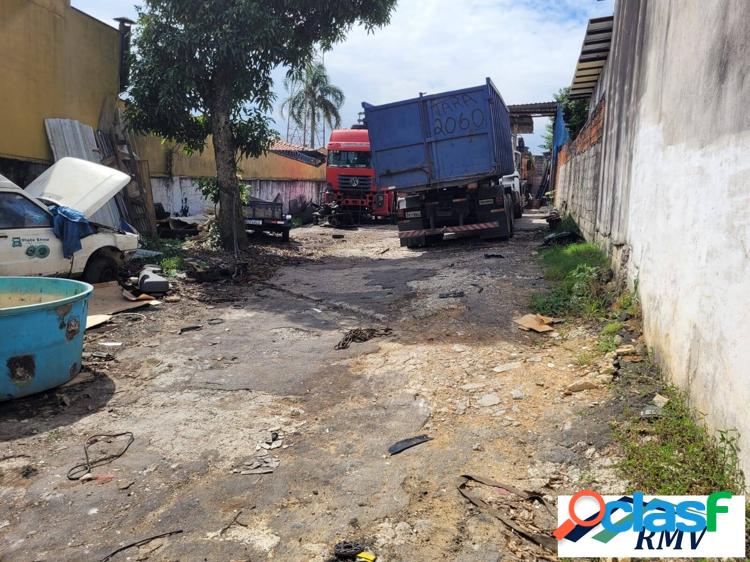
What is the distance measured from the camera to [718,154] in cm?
315

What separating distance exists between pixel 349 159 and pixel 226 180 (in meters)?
8.95

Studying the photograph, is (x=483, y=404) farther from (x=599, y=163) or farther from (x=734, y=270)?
(x=599, y=163)

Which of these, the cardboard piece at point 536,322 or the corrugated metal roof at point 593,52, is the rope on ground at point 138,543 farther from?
the corrugated metal roof at point 593,52

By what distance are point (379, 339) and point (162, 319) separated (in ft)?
9.88

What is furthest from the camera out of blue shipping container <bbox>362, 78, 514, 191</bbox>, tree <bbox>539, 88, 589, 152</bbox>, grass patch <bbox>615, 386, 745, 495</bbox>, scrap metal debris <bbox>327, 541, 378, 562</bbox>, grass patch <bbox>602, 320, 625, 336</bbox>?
tree <bbox>539, 88, 589, 152</bbox>

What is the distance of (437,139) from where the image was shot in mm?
11703

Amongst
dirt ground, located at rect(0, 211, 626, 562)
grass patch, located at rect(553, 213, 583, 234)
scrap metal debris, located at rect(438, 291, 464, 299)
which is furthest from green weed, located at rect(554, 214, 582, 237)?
dirt ground, located at rect(0, 211, 626, 562)

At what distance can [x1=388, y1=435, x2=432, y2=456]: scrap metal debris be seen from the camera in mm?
3666

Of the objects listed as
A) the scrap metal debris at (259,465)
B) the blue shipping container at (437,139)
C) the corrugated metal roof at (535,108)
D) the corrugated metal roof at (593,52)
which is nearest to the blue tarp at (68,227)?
the scrap metal debris at (259,465)

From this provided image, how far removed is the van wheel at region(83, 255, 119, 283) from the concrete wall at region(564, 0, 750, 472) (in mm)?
6909

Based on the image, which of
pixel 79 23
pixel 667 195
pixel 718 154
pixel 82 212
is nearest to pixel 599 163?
pixel 667 195

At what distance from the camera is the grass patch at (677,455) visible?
2.75 m

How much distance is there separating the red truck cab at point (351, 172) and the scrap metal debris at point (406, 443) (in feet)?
57.0

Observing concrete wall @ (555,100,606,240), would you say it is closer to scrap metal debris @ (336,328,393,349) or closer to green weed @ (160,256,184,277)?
scrap metal debris @ (336,328,393,349)
